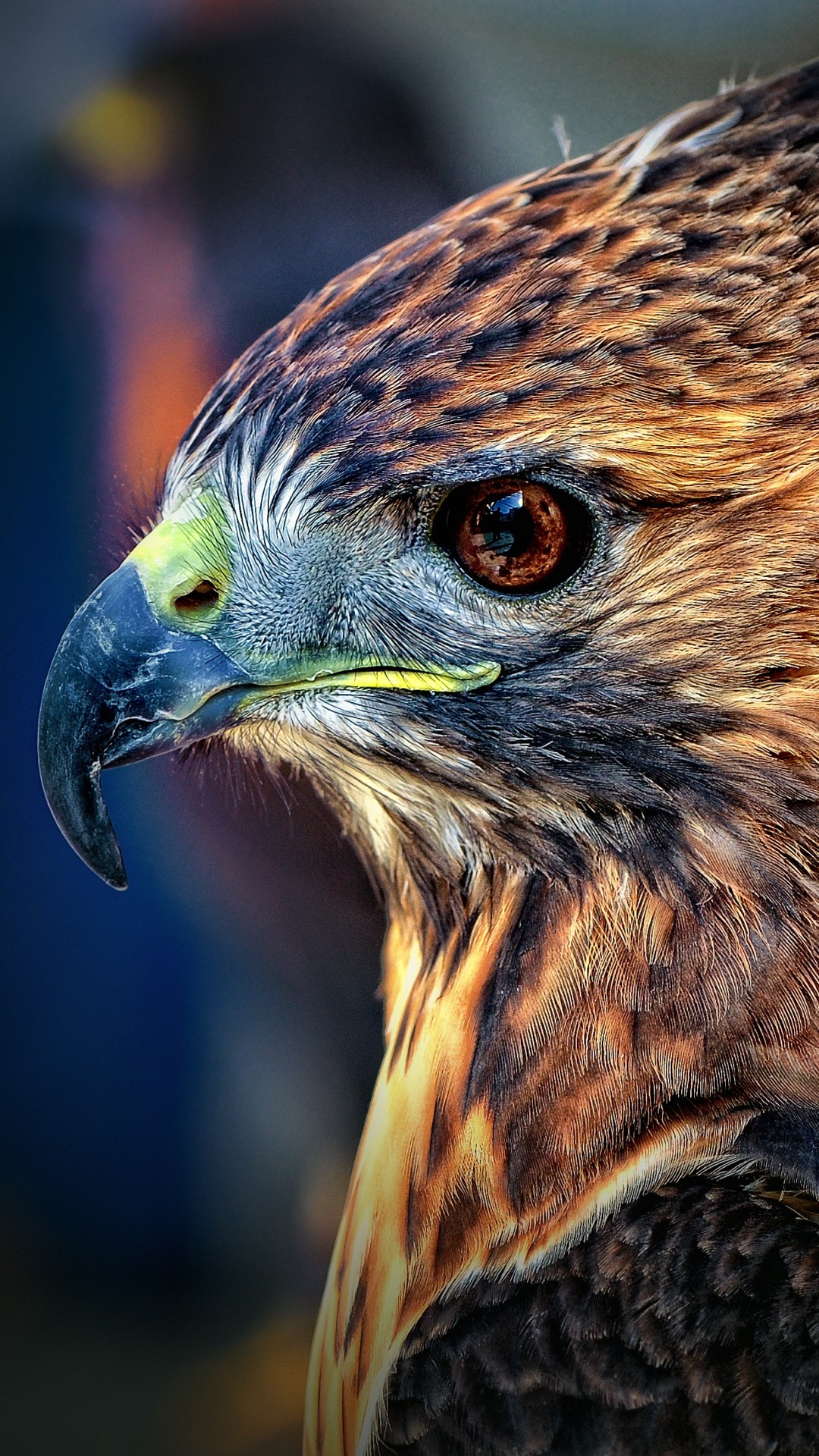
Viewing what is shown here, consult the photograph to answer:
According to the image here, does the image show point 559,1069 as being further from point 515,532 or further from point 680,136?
point 680,136

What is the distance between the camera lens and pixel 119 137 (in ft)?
3.75

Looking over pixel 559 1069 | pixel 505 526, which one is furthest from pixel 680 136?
pixel 559 1069

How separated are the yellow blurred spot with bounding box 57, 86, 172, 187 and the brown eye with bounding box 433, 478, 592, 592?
2.32 ft

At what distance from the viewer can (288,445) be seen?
2.38 ft

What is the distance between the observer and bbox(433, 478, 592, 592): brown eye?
Result: 0.66 metres

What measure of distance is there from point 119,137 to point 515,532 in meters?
0.78

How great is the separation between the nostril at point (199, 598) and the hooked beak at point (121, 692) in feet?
0.06

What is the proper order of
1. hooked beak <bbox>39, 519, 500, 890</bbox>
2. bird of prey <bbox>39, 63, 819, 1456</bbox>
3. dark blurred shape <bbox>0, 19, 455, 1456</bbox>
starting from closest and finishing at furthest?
bird of prey <bbox>39, 63, 819, 1456</bbox> → hooked beak <bbox>39, 519, 500, 890</bbox> → dark blurred shape <bbox>0, 19, 455, 1456</bbox>

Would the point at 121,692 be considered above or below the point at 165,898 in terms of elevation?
above

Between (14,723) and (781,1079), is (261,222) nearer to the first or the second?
(14,723)

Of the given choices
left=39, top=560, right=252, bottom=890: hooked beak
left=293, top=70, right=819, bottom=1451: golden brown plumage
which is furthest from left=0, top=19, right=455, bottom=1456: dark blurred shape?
left=293, top=70, right=819, bottom=1451: golden brown plumage

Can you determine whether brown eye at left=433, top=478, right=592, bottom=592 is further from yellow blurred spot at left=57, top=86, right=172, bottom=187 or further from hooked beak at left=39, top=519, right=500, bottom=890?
yellow blurred spot at left=57, top=86, right=172, bottom=187

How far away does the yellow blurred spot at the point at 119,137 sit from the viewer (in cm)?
112

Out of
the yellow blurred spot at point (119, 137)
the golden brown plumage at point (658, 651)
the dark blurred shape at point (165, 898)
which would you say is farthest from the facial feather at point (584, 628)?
the yellow blurred spot at point (119, 137)
